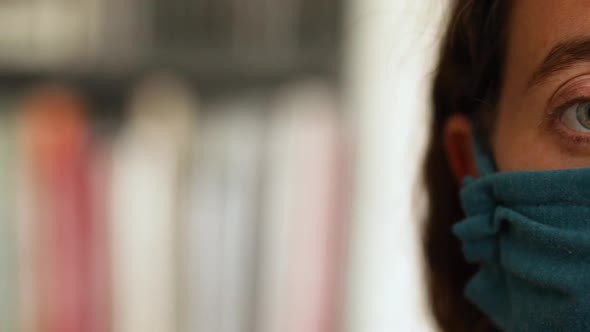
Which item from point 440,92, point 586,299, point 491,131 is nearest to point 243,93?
point 440,92

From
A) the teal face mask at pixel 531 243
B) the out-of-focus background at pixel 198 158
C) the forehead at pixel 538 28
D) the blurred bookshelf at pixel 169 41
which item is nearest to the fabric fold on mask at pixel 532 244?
the teal face mask at pixel 531 243

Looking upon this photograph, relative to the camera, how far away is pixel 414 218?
1466 mm

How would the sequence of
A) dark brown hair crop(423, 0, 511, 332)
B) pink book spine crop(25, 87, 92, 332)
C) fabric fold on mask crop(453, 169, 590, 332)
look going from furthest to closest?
pink book spine crop(25, 87, 92, 332) → dark brown hair crop(423, 0, 511, 332) → fabric fold on mask crop(453, 169, 590, 332)

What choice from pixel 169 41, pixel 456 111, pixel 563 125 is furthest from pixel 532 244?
pixel 169 41

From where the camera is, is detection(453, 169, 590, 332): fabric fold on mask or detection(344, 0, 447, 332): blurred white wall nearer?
detection(453, 169, 590, 332): fabric fold on mask

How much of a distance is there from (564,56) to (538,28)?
0.05m

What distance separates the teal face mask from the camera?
925 mm

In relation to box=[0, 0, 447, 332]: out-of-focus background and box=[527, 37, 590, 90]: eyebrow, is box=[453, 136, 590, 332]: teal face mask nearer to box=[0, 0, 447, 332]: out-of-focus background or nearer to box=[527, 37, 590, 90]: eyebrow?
box=[527, 37, 590, 90]: eyebrow

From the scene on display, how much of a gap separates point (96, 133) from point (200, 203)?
0.21 m

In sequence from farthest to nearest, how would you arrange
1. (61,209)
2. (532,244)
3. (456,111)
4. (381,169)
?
(381,169) < (61,209) < (456,111) < (532,244)

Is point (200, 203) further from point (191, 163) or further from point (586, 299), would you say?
point (586, 299)

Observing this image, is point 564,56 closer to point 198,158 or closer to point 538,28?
point 538,28

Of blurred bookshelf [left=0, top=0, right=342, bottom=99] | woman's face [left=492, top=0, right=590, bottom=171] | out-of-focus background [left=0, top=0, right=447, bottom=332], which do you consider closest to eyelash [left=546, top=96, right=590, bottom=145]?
woman's face [left=492, top=0, right=590, bottom=171]

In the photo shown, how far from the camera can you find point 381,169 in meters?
1.86
